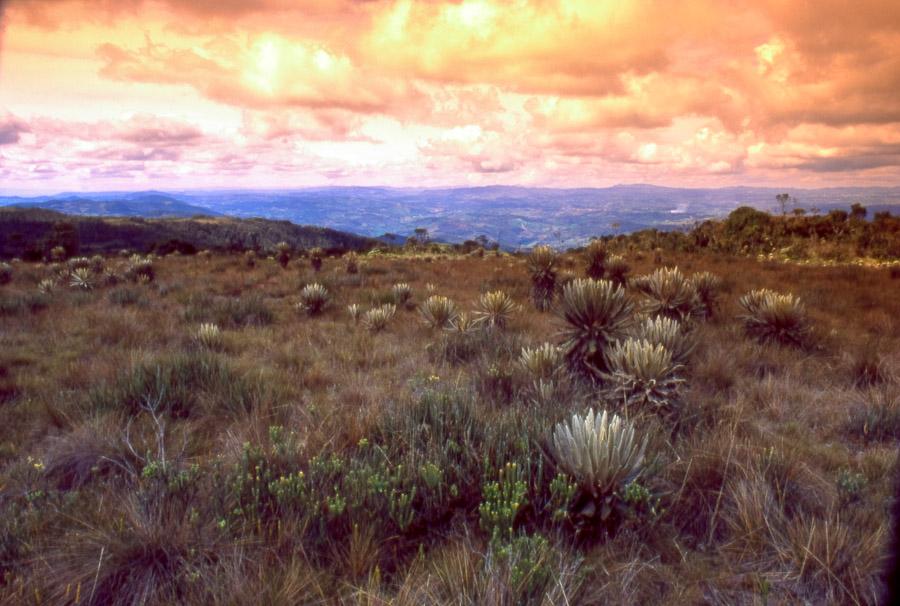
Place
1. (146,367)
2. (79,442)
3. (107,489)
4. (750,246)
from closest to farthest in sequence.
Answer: (107,489), (79,442), (146,367), (750,246)

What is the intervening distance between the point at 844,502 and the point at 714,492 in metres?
0.70

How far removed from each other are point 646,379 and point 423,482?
7.31 ft

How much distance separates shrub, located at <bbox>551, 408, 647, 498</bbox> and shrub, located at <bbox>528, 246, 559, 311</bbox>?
269 inches

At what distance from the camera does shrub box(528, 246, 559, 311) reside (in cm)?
948

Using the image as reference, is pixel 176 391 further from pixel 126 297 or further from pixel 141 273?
pixel 141 273

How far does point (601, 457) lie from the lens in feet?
8.09

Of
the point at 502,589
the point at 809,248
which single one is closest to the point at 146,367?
the point at 502,589

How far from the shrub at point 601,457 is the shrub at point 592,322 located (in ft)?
7.07

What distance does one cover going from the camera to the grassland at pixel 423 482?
1.98 meters

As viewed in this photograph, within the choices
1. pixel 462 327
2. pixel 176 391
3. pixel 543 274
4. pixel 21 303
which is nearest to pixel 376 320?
pixel 462 327

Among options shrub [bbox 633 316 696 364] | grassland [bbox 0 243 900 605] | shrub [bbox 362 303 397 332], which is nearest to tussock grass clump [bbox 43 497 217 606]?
grassland [bbox 0 243 900 605]

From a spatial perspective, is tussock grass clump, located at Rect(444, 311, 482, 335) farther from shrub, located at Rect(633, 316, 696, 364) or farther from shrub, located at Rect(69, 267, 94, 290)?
shrub, located at Rect(69, 267, 94, 290)

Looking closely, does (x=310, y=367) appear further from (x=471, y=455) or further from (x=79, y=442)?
(x=471, y=455)

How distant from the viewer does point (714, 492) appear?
262 centimetres
